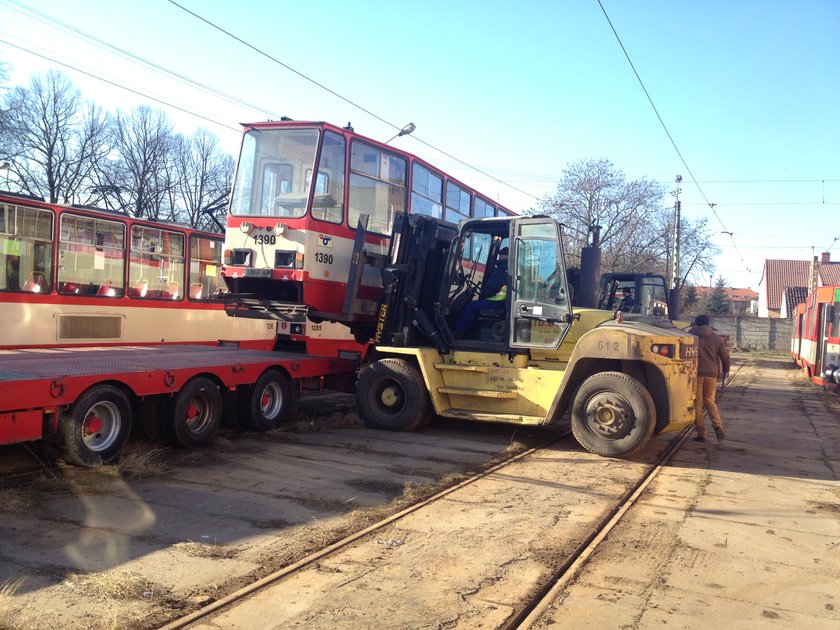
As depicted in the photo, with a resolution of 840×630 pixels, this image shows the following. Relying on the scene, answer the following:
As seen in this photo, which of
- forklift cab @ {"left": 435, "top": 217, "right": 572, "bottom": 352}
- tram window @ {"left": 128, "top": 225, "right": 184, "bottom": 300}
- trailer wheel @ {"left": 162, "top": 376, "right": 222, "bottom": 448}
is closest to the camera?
trailer wheel @ {"left": 162, "top": 376, "right": 222, "bottom": 448}

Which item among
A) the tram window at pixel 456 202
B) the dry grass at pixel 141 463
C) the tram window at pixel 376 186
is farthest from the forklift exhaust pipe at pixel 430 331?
the dry grass at pixel 141 463

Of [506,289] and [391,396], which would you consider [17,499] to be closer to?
[391,396]

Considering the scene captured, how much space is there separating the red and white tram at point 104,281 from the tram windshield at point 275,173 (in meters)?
1.67

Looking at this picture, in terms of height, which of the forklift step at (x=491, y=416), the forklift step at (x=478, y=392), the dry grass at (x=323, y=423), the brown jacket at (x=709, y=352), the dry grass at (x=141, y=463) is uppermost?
the brown jacket at (x=709, y=352)

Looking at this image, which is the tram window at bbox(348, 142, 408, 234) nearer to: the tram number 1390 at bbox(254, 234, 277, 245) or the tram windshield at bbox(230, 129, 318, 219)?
the tram windshield at bbox(230, 129, 318, 219)

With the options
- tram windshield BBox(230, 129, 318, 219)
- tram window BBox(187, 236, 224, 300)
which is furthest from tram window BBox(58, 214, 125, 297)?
tram windshield BBox(230, 129, 318, 219)

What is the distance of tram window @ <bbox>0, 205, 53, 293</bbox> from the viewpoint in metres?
10.9

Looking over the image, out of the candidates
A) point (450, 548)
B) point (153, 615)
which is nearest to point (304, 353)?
point (450, 548)

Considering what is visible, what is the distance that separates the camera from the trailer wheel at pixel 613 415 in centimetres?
856

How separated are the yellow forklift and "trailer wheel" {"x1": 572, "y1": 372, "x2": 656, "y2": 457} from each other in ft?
0.04

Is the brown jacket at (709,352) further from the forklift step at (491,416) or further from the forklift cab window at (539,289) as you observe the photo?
the forklift step at (491,416)

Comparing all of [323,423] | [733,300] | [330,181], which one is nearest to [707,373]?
[323,423]

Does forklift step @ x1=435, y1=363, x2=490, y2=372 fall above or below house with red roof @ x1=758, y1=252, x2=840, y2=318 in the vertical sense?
below

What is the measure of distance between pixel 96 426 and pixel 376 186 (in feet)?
19.4
